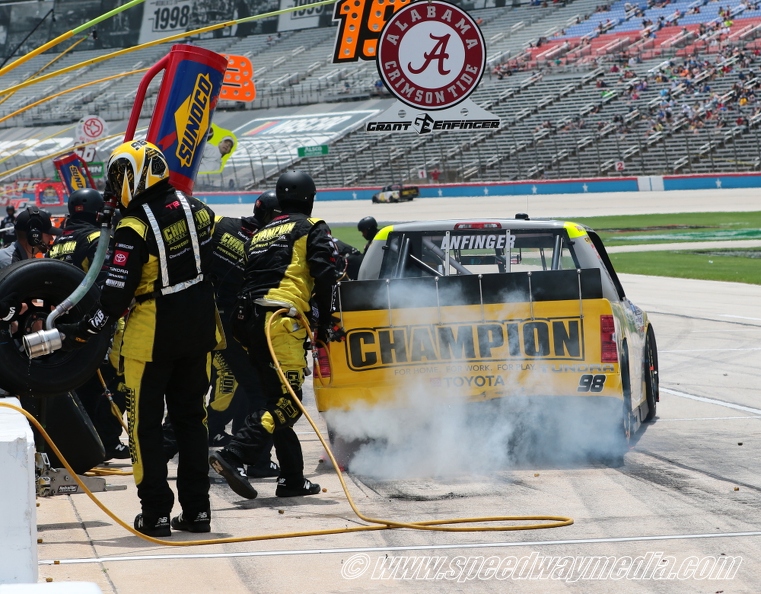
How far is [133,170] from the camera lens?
221 inches

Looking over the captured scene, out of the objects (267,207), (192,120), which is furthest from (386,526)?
(192,120)

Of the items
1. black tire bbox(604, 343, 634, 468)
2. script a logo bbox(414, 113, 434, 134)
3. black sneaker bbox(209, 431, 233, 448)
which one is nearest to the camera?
black tire bbox(604, 343, 634, 468)

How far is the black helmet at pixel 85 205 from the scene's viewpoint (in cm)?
833

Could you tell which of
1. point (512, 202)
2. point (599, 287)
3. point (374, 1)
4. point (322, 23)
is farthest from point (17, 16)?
point (599, 287)

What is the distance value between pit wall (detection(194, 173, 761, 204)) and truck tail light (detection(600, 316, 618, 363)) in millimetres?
38721

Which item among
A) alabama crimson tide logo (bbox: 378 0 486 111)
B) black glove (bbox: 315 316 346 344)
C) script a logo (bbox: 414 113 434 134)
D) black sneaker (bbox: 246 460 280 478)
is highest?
alabama crimson tide logo (bbox: 378 0 486 111)

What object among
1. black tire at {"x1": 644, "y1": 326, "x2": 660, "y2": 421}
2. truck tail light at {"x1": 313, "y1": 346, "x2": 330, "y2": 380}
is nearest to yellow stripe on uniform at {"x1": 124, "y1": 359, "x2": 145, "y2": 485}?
truck tail light at {"x1": 313, "y1": 346, "x2": 330, "y2": 380}

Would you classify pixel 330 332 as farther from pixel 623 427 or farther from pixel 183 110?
pixel 183 110

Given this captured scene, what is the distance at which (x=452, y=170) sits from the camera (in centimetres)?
5250

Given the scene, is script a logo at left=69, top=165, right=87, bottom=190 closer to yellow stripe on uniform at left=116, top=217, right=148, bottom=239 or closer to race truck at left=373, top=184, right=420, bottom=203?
yellow stripe on uniform at left=116, top=217, right=148, bottom=239

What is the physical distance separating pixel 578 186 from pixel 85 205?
40297 millimetres

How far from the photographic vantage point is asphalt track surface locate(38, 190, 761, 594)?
4.67 m

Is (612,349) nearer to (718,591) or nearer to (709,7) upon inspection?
(718,591)

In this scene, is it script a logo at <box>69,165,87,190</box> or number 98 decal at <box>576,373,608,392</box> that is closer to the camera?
number 98 decal at <box>576,373,608,392</box>
